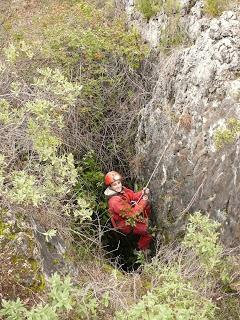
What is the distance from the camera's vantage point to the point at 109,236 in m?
7.61

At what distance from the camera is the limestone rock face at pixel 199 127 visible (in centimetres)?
589

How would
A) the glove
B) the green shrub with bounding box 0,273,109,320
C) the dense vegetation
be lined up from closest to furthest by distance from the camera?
the green shrub with bounding box 0,273,109,320 < the dense vegetation < the glove

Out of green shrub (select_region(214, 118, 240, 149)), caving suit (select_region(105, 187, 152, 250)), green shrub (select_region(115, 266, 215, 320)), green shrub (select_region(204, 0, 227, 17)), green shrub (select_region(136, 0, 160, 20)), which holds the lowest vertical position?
caving suit (select_region(105, 187, 152, 250))

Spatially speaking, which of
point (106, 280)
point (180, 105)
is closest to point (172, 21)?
point (180, 105)

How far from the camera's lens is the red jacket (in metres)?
6.82

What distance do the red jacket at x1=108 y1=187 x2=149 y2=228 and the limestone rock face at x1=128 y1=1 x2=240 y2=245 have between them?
35 centimetres

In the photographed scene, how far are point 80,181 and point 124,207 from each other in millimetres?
1121

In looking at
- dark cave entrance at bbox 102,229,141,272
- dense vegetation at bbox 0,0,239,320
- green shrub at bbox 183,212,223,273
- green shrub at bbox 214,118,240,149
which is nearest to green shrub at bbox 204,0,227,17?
dense vegetation at bbox 0,0,239,320

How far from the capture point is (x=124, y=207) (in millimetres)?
6805

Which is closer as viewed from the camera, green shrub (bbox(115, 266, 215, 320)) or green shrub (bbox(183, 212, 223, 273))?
green shrub (bbox(115, 266, 215, 320))

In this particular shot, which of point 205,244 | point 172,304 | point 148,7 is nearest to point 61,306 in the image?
point 172,304

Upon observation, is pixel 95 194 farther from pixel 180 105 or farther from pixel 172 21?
pixel 172 21

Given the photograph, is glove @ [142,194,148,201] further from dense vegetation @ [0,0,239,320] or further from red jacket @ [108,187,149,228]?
dense vegetation @ [0,0,239,320]

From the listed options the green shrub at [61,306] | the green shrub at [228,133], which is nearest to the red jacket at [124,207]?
the green shrub at [228,133]
